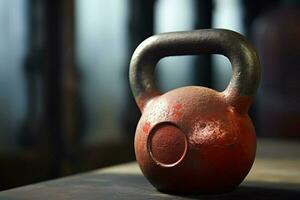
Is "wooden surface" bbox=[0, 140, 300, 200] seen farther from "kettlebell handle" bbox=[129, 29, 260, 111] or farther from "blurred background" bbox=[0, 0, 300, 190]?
"blurred background" bbox=[0, 0, 300, 190]

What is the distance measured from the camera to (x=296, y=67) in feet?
11.0

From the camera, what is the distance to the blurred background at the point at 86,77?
2184 mm

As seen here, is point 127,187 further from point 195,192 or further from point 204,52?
point 204,52

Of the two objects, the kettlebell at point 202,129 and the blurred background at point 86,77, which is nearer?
the kettlebell at point 202,129

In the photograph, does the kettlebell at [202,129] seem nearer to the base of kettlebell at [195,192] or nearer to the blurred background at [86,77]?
the base of kettlebell at [195,192]

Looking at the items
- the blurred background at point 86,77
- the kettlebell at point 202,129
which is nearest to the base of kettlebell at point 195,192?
the kettlebell at point 202,129

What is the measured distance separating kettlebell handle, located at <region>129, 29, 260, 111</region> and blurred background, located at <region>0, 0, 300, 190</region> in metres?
1.24

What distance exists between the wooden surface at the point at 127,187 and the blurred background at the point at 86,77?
0.88 m

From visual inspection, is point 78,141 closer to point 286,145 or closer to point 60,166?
point 60,166

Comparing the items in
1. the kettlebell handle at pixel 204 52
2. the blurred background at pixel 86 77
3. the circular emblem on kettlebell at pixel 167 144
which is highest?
the kettlebell handle at pixel 204 52

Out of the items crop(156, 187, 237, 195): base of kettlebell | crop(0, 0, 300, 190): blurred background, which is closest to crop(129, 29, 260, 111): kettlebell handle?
crop(156, 187, 237, 195): base of kettlebell

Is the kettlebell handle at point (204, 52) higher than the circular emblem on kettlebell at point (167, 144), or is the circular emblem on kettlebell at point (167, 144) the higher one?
the kettlebell handle at point (204, 52)

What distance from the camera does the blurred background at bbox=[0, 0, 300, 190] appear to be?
2184 millimetres

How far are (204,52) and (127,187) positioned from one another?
0.30m
